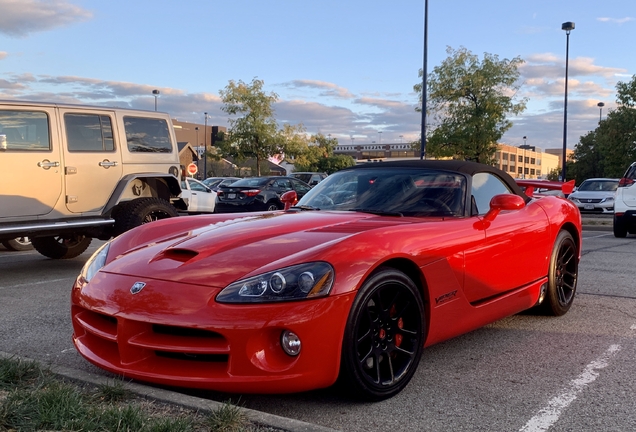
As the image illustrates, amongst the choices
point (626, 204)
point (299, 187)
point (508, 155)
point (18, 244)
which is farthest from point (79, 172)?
point (508, 155)

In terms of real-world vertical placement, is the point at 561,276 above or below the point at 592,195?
above

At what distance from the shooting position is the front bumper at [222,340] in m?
3.01

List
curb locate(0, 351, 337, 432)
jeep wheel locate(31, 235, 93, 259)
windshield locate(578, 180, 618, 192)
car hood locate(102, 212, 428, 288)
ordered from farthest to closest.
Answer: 1. windshield locate(578, 180, 618, 192)
2. jeep wheel locate(31, 235, 93, 259)
3. car hood locate(102, 212, 428, 288)
4. curb locate(0, 351, 337, 432)

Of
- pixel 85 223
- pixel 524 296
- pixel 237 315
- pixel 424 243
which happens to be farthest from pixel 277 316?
pixel 85 223

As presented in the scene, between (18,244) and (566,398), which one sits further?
(18,244)

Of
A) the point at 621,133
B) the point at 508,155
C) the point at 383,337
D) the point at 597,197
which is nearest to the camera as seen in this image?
the point at 383,337

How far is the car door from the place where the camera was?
414cm

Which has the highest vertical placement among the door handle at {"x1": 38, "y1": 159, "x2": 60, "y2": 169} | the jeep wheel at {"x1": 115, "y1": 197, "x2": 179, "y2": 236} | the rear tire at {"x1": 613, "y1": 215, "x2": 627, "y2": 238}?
the door handle at {"x1": 38, "y1": 159, "x2": 60, "y2": 169}

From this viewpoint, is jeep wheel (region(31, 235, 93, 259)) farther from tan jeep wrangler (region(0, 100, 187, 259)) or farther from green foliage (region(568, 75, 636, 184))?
green foliage (region(568, 75, 636, 184))

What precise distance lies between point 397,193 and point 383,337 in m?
1.41

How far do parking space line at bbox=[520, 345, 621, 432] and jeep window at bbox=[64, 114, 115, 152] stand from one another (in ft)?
20.1

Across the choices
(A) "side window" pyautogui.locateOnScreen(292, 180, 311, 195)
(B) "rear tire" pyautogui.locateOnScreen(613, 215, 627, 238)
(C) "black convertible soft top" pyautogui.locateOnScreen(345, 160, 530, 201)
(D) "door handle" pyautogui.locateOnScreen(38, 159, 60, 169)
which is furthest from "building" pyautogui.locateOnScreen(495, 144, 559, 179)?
(C) "black convertible soft top" pyautogui.locateOnScreen(345, 160, 530, 201)

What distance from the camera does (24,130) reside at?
738cm

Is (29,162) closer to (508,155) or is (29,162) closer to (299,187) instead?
(299,187)
